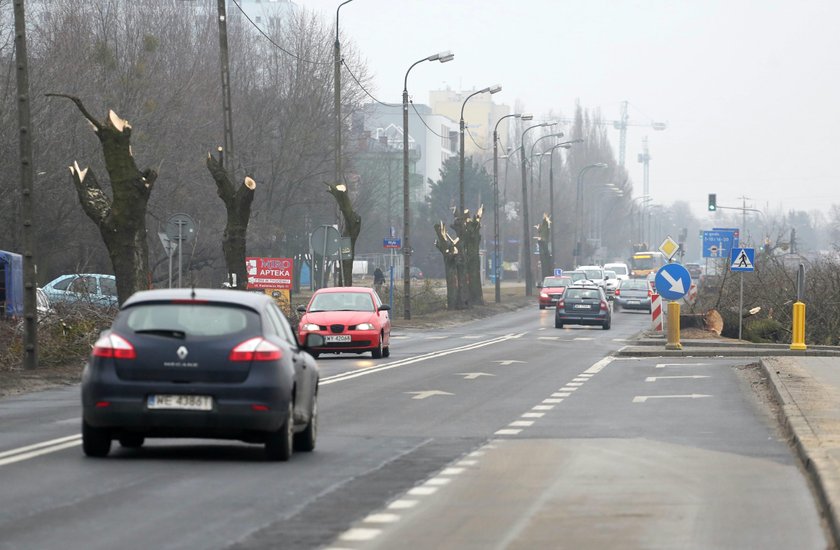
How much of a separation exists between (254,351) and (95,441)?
1402 mm

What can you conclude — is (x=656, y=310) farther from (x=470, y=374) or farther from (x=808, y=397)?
(x=808, y=397)

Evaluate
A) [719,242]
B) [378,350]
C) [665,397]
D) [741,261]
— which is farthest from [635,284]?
[665,397]

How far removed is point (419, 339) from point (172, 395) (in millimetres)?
32921

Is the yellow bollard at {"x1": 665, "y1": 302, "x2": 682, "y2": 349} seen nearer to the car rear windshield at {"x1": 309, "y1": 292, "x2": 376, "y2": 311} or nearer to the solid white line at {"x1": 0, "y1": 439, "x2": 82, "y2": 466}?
the car rear windshield at {"x1": 309, "y1": 292, "x2": 376, "y2": 311}

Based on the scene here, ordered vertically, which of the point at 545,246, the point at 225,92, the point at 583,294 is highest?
the point at 225,92

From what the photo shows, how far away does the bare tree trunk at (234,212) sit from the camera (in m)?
38.1

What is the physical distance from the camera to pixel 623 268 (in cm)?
11519

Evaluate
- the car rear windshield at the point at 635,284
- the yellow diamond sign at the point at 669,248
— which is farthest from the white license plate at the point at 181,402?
the car rear windshield at the point at 635,284

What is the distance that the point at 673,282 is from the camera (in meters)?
33.6

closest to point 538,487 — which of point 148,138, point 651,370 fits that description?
point 651,370

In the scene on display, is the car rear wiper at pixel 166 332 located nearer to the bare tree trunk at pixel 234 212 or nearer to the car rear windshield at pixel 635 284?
the bare tree trunk at pixel 234 212

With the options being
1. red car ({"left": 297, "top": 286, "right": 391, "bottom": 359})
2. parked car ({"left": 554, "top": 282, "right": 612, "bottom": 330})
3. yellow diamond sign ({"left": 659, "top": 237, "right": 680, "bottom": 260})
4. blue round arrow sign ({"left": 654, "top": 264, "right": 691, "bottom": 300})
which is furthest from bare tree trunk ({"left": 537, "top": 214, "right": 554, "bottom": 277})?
red car ({"left": 297, "top": 286, "right": 391, "bottom": 359})

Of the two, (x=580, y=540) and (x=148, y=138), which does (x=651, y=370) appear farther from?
(x=148, y=138)

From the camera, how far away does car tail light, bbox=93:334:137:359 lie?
41.5ft
